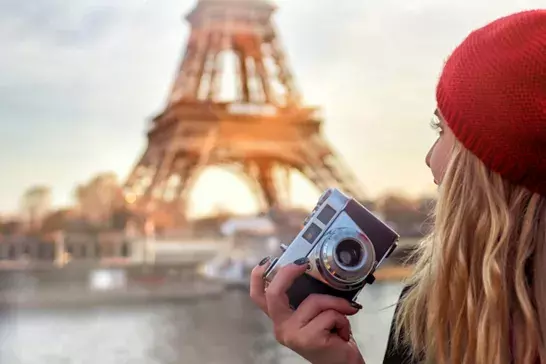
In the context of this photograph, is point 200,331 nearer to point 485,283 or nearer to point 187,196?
point 187,196

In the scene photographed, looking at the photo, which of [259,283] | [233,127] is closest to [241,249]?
[233,127]

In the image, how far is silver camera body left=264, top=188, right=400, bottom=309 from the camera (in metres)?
0.35

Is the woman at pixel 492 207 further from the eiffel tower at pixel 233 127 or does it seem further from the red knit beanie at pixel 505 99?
the eiffel tower at pixel 233 127

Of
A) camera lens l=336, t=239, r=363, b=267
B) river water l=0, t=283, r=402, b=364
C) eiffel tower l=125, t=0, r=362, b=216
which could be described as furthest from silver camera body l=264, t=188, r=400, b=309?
eiffel tower l=125, t=0, r=362, b=216

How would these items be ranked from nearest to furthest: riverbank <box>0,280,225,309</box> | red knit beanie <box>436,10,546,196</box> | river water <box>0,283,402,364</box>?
1. red knit beanie <box>436,10,546,196</box>
2. river water <box>0,283,402,364</box>
3. riverbank <box>0,280,225,309</box>

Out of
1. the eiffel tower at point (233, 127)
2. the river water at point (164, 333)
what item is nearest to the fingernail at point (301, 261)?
the river water at point (164, 333)

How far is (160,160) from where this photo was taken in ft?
20.3

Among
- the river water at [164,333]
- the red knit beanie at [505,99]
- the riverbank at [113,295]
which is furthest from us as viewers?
the riverbank at [113,295]

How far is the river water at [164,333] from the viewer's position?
430cm

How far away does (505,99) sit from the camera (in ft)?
1.01

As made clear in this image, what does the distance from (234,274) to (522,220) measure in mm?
5808

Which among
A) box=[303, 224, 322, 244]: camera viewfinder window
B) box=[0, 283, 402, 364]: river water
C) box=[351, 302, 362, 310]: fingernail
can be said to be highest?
box=[303, 224, 322, 244]: camera viewfinder window

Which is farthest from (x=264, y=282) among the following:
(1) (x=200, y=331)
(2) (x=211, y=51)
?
(2) (x=211, y=51)

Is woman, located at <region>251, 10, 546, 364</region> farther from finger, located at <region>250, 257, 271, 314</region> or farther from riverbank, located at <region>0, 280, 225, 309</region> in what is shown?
riverbank, located at <region>0, 280, 225, 309</region>
